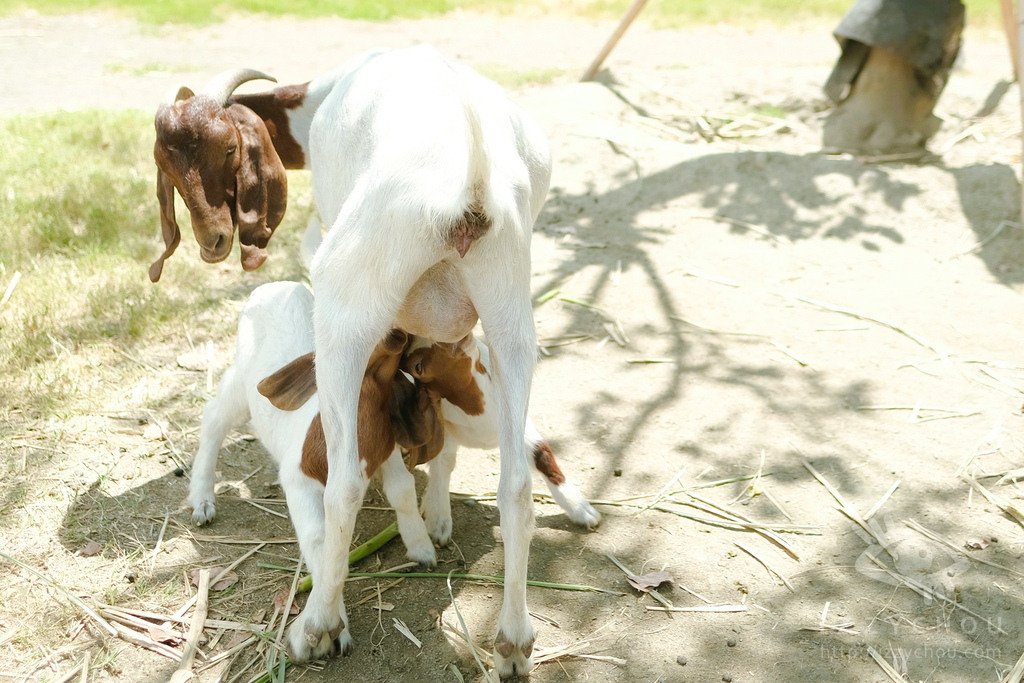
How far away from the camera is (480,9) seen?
1328 centimetres

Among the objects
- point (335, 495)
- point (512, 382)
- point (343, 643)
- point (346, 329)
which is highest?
point (346, 329)

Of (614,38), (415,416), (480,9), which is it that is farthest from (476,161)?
(480,9)

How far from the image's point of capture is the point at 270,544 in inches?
126

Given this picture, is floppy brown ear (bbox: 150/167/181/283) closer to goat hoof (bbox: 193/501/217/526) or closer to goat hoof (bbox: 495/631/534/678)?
goat hoof (bbox: 193/501/217/526)

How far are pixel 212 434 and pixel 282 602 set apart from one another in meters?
0.80

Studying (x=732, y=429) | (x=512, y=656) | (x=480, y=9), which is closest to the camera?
(x=512, y=656)

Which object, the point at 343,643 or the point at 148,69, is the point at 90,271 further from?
the point at 148,69

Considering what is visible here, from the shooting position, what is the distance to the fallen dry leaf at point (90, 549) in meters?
3.06

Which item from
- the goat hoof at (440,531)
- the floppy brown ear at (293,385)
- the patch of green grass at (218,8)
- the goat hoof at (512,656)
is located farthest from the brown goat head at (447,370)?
the patch of green grass at (218,8)

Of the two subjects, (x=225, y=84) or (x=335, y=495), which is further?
(x=225, y=84)

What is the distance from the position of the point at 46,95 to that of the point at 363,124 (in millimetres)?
7785

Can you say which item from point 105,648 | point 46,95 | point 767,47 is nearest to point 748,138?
point 767,47

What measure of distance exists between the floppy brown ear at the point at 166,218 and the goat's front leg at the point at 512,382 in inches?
65.8

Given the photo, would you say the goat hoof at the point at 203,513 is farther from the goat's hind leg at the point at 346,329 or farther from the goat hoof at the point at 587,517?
the goat hoof at the point at 587,517
